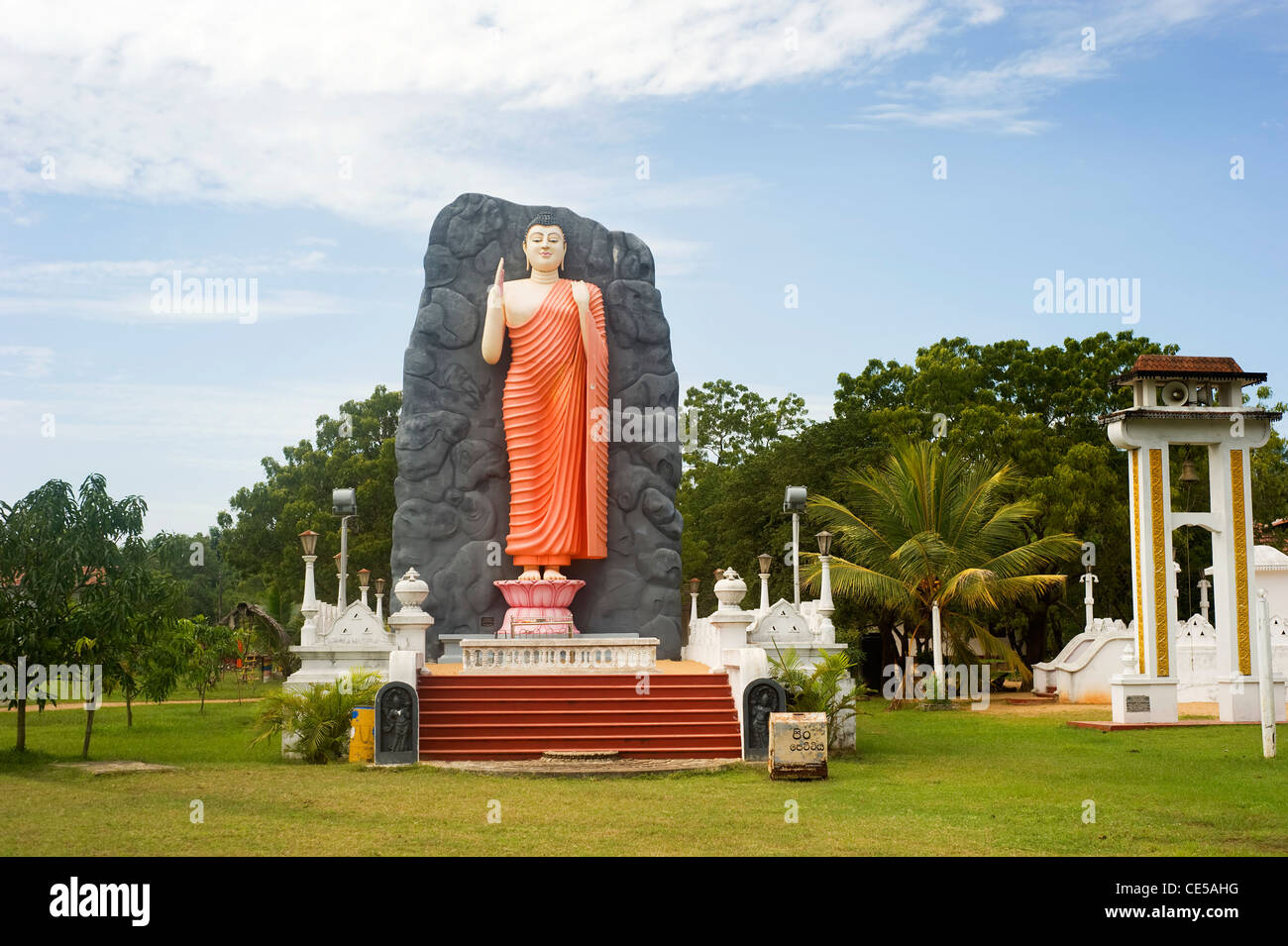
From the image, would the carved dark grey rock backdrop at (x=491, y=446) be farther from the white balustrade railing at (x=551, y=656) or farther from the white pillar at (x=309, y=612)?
the white balustrade railing at (x=551, y=656)

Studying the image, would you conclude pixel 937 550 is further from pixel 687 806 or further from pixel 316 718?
pixel 687 806

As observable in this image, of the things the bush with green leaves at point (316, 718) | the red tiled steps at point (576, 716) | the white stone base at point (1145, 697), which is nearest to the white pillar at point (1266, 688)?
A: the white stone base at point (1145, 697)

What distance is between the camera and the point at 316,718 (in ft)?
47.3

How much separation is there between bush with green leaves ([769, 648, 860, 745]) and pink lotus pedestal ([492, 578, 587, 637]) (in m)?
6.00

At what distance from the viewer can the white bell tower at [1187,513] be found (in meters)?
18.2

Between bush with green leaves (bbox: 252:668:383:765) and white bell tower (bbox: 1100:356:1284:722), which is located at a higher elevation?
white bell tower (bbox: 1100:356:1284:722)

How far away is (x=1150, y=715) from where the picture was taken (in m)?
17.9

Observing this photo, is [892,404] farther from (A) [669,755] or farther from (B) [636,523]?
(A) [669,755]

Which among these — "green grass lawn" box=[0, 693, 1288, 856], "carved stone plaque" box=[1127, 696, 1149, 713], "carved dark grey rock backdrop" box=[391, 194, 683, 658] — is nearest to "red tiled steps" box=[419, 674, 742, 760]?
"green grass lawn" box=[0, 693, 1288, 856]

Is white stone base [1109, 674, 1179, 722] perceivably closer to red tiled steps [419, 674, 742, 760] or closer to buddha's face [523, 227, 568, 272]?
red tiled steps [419, 674, 742, 760]

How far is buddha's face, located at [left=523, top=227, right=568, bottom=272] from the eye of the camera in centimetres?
2222

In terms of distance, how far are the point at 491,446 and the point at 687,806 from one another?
1231cm

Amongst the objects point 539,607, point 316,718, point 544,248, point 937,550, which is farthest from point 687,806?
point 937,550

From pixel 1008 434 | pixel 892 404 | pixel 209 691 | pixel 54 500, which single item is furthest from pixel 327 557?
pixel 54 500
